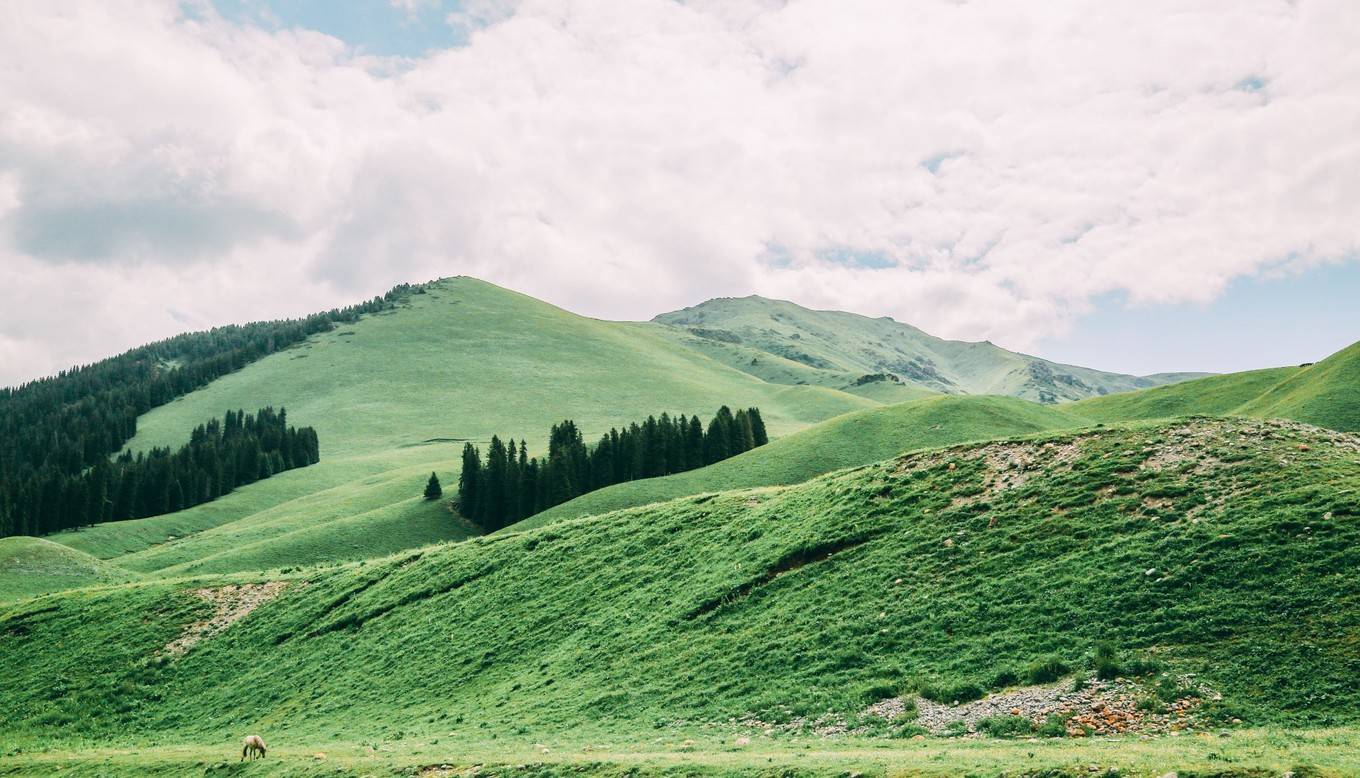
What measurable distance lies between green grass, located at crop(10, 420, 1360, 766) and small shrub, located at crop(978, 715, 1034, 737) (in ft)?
8.00

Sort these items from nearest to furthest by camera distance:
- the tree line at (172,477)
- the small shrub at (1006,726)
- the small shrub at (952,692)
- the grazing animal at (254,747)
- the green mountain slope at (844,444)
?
the small shrub at (1006,726) → the small shrub at (952,692) → the grazing animal at (254,747) → the green mountain slope at (844,444) → the tree line at (172,477)

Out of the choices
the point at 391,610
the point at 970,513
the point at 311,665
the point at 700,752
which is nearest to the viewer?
the point at 700,752

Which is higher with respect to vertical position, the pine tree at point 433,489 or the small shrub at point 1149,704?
the pine tree at point 433,489


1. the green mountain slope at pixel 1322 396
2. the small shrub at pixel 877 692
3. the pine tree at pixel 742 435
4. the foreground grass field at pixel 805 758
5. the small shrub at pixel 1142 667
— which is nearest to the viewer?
the foreground grass field at pixel 805 758

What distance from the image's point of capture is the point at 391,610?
1633 inches

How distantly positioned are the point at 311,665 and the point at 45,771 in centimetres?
1102

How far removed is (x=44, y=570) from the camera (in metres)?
72.2

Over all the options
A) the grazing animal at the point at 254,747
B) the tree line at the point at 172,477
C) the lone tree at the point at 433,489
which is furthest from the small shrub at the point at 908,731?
the tree line at the point at 172,477

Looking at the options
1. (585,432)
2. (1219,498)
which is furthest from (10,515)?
(1219,498)

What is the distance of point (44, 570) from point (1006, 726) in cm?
8697

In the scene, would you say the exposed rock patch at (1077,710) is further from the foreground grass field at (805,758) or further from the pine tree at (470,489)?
the pine tree at (470,489)

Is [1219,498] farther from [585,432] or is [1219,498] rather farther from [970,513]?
[585,432]

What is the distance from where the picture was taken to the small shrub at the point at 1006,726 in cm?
1830

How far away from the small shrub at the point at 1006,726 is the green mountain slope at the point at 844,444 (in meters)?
59.9
